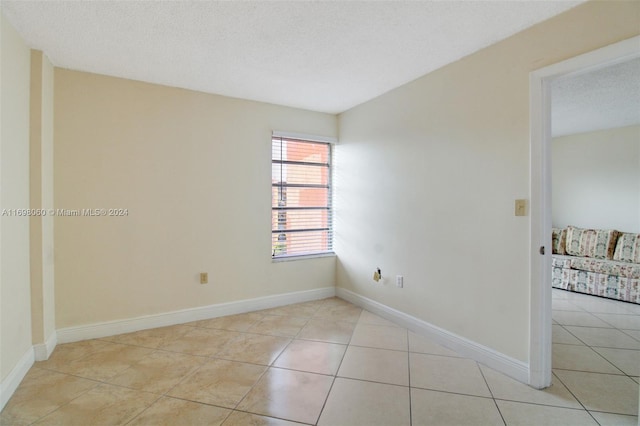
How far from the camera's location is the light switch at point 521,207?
7.04 ft

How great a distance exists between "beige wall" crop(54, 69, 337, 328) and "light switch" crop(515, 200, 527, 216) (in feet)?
8.44

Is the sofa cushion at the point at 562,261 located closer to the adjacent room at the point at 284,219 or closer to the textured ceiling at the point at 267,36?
the adjacent room at the point at 284,219

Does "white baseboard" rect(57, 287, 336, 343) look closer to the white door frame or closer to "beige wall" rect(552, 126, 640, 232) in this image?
the white door frame

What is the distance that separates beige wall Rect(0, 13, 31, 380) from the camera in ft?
6.38

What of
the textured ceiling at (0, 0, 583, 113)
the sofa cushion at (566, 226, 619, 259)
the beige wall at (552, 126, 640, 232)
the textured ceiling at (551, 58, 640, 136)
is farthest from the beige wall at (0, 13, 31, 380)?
the beige wall at (552, 126, 640, 232)

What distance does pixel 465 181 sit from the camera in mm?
2564

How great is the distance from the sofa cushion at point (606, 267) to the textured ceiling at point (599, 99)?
6.54ft

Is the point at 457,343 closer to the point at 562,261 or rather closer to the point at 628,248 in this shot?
the point at 562,261

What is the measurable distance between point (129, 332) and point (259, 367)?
4.99 ft

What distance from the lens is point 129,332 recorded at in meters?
2.98

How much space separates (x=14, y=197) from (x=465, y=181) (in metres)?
3.35

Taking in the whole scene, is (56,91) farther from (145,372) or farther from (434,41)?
(434,41)

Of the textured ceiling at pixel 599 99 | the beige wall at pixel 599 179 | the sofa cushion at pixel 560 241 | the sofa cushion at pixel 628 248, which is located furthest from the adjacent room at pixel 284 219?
the beige wall at pixel 599 179

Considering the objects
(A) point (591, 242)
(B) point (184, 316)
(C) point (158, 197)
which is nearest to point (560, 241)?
(A) point (591, 242)
